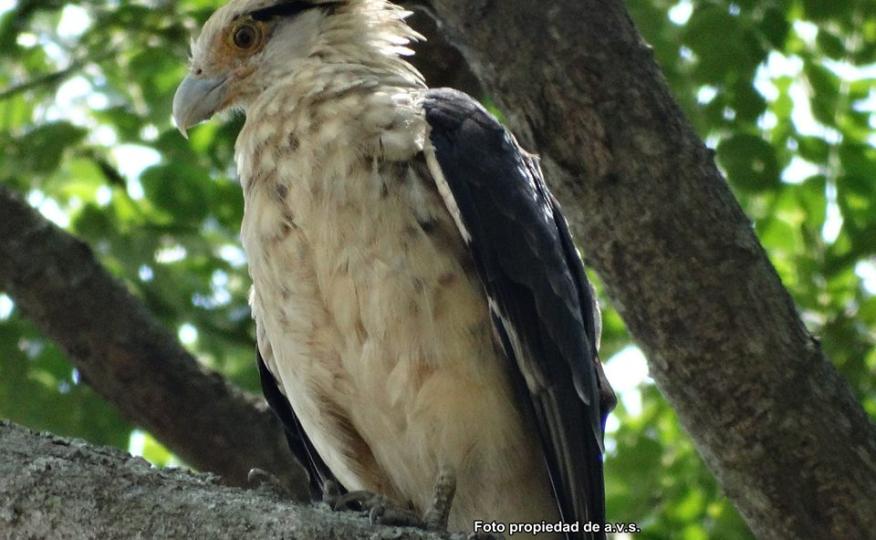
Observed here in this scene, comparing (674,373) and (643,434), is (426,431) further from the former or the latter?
(643,434)

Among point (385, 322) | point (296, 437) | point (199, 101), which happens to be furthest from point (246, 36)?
point (385, 322)

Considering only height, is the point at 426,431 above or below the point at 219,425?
above

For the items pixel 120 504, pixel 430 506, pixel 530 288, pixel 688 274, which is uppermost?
pixel 688 274

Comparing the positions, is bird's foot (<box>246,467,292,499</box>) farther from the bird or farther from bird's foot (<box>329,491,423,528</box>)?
the bird

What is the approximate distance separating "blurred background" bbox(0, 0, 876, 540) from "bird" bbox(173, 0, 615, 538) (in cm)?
149

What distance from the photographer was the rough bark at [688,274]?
13.2 ft

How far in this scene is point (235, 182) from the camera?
6.34m

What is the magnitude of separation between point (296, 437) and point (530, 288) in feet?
3.93

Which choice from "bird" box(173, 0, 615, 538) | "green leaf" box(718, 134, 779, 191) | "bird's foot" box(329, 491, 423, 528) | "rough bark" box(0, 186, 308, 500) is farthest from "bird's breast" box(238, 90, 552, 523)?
"green leaf" box(718, 134, 779, 191)

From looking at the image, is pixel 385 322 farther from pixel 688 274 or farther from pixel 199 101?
pixel 199 101

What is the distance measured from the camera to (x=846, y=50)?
5719 millimetres

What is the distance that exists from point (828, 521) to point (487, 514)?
41.3 inches

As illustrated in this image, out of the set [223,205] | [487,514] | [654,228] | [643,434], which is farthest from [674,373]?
[223,205]

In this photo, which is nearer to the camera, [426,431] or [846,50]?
[426,431]
